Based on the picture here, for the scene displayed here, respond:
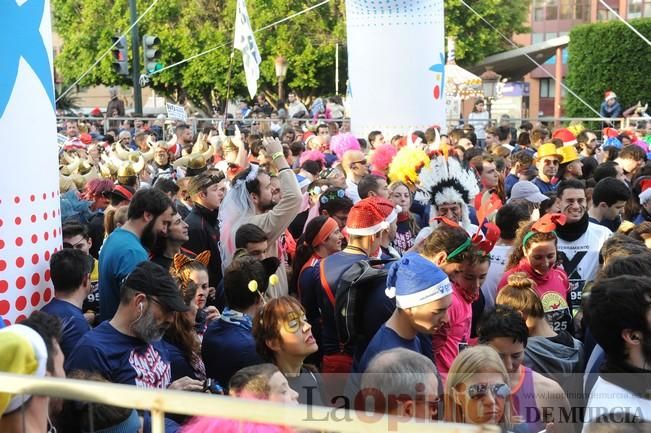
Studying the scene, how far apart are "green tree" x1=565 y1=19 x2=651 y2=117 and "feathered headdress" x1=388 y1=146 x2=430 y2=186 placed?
21753mm

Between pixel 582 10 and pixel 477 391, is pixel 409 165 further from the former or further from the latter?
pixel 582 10

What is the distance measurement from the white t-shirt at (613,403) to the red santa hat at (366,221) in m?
2.08

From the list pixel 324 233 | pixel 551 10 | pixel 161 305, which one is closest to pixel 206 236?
pixel 324 233

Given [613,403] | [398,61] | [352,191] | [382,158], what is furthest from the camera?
[398,61]

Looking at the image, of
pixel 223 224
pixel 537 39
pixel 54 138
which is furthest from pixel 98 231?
pixel 537 39

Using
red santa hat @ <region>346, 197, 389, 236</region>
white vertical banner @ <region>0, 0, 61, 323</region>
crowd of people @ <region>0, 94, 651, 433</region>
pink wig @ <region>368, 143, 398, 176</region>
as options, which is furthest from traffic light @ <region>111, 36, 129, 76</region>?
white vertical banner @ <region>0, 0, 61, 323</region>

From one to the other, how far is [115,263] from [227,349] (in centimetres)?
122

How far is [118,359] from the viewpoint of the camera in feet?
13.3

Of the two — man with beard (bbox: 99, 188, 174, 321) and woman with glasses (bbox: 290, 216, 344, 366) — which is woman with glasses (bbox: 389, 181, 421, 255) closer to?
woman with glasses (bbox: 290, 216, 344, 366)

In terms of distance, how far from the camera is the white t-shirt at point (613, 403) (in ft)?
10.7

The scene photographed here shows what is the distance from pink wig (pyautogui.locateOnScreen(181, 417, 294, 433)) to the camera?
2.64 meters

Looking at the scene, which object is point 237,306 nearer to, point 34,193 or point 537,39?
point 34,193

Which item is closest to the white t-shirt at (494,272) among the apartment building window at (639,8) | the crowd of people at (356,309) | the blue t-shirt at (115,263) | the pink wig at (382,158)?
the crowd of people at (356,309)

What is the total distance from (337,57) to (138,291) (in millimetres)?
35182
